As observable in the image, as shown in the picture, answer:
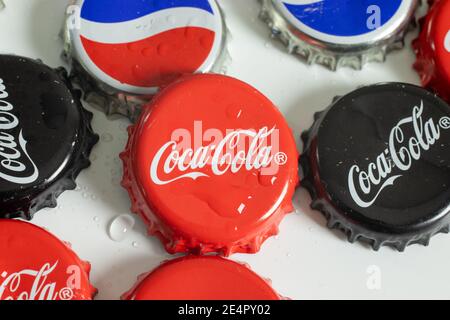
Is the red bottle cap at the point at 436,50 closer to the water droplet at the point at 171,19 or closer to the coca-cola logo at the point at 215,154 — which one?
the coca-cola logo at the point at 215,154

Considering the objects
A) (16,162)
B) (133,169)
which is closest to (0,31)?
(16,162)

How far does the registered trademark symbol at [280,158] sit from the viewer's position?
1.44 meters

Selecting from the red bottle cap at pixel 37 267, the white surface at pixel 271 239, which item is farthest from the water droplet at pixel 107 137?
the red bottle cap at pixel 37 267

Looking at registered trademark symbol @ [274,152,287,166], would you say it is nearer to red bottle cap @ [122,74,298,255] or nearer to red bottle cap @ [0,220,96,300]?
red bottle cap @ [122,74,298,255]

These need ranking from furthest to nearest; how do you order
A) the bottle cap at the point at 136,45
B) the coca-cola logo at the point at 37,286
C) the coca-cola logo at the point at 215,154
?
1. the bottle cap at the point at 136,45
2. the coca-cola logo at the point at 215,154
3. the coca-cola logo at the point at 37,286

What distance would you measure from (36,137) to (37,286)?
0.34 m

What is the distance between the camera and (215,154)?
1.42 metres

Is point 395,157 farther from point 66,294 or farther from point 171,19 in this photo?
point 66,294

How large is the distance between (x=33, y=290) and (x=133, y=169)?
34 cm

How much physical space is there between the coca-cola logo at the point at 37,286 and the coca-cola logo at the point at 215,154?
29 cm

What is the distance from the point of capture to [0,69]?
1460 mm

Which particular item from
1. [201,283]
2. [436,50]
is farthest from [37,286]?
[436,50]

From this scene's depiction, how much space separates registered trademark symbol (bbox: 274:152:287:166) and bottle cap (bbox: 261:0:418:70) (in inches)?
12.9
